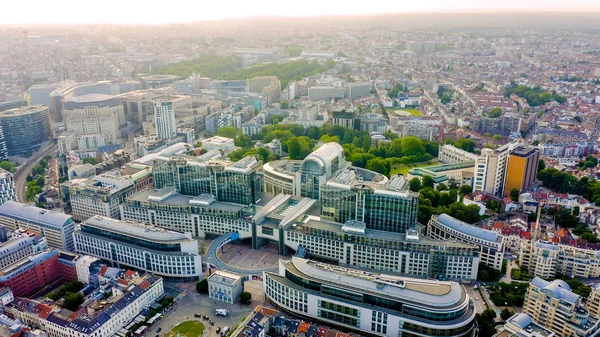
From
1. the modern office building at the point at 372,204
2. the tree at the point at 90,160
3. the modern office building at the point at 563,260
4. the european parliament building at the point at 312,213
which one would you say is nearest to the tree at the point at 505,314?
the european parliament building at the point at 312,213

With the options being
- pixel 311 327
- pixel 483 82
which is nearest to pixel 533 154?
pixel 311 327

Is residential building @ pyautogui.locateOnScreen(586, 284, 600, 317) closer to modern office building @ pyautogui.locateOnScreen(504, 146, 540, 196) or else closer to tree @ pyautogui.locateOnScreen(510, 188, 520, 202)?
tree @ pyautogui.locateOnScreen(510, 188, 520, 202)

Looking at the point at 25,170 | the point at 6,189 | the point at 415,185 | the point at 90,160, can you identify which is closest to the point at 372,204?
the point at 415,185

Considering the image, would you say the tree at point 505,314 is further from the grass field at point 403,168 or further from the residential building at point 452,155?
the residential building at point 452,155

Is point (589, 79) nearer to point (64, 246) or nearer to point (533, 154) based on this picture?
point (533, 154)

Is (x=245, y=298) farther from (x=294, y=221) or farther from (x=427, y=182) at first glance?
(x=427, y=182)

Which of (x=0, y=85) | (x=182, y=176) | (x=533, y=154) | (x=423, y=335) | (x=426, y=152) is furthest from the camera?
(x=0, y=85)
